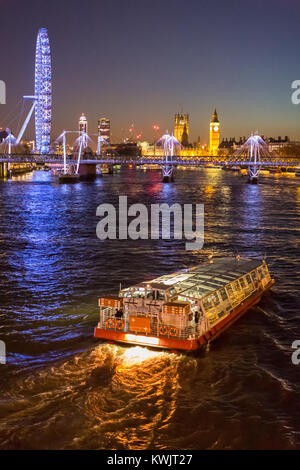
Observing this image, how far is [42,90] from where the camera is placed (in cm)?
12525

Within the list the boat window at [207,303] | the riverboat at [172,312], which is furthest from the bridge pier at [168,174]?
the boat window at [207,303]

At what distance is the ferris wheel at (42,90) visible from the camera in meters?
121

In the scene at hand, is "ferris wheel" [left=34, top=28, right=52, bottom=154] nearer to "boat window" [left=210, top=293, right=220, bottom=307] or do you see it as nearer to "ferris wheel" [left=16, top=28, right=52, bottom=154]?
"ferris wheel" [left=16, top=28, right=52, bottom=154]

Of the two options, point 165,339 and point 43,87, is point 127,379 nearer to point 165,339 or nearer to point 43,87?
point 165,339

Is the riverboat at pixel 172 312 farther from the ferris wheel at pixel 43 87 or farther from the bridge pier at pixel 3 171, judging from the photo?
the ferris wheel at pixel 43 87

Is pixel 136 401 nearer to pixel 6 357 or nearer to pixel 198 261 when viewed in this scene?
pixel 6 357

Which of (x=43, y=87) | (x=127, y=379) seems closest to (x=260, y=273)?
(x=127, y=379)

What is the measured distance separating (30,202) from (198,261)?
34501 millimetres

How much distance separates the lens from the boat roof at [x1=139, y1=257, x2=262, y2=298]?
1276cm

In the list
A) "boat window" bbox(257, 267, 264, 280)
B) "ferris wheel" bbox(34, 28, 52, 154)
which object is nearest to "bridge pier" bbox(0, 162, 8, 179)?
"ferris wheel" bbox(34, 28, 52, 154)

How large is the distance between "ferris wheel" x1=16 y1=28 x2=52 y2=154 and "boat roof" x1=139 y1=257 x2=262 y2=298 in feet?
357

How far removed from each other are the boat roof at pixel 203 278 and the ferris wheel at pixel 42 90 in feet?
357

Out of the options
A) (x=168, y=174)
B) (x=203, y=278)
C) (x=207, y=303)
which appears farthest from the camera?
(x=168, y=174)

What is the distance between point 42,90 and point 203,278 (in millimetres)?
120571
